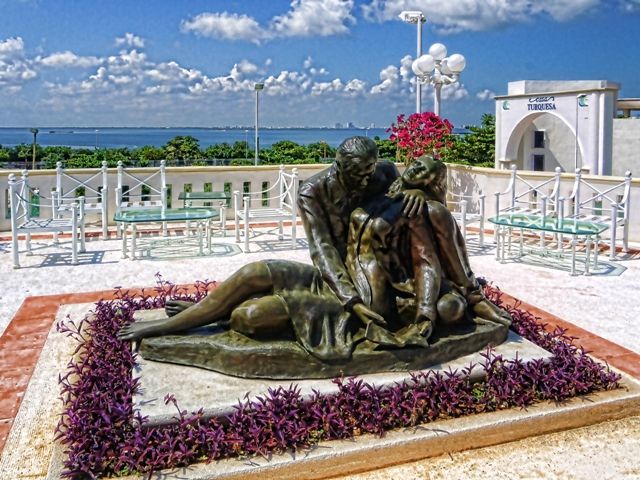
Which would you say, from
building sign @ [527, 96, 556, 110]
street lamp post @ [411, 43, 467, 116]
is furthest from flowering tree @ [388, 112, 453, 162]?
building sign @ [527, 96, 556, 110]

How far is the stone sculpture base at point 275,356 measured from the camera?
128 inches

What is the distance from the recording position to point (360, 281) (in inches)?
136

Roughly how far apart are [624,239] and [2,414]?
733cm

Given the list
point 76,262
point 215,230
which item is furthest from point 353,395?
point 215,230

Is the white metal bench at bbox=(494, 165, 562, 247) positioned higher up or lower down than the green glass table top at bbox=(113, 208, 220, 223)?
higher up

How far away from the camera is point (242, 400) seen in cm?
304

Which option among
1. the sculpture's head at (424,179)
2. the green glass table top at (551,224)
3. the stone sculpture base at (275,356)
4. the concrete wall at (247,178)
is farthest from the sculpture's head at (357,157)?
the concrete wall at (247,178)

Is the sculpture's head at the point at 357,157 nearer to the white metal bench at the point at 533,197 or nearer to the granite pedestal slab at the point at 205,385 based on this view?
the granite pedestal slab at the point at 205,385

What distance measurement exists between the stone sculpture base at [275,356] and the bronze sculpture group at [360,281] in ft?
0.11

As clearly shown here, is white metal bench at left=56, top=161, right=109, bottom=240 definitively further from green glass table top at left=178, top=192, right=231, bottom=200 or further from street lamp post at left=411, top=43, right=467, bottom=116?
street lamp post at left=411, top=43, right=467, bottom=116

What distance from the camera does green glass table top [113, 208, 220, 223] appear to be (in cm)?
746

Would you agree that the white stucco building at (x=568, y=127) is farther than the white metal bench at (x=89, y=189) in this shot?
Yes

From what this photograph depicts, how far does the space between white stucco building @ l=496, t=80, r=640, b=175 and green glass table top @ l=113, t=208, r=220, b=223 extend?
973 cm

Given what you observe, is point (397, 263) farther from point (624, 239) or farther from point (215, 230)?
point (215, 230)
